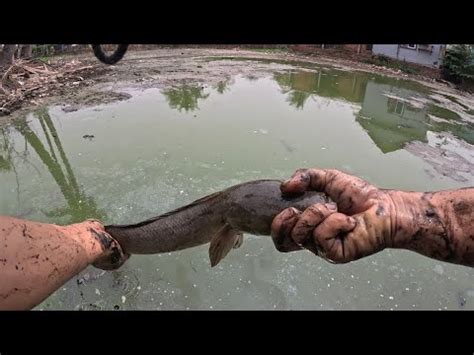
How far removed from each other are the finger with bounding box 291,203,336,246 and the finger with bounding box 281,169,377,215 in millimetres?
115

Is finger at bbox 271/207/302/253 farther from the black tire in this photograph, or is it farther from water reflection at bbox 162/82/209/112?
water reflection at bbox 162/82/209/112

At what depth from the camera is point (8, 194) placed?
4992mm

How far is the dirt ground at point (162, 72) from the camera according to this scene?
8.62m

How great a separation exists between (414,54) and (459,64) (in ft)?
7.45

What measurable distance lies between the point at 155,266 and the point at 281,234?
258 cm

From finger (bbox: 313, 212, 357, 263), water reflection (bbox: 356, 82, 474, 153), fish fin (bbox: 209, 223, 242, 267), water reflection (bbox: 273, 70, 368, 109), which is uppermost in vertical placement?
finger (bbox: 313, 212, 357, 263)

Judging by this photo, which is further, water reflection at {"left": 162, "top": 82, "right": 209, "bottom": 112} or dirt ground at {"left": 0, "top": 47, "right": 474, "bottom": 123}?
dirt ground at {"left": 0, "top": 47, "right": 474, "bottom": 123}

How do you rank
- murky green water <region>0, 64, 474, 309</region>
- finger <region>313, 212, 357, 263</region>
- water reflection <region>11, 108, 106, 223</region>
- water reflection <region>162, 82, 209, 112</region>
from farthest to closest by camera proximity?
water reflection <region>162, 82, 209, 112</region> < water reflection <region>11, 108, 106, 223</region> < murky green water <region>0, 64, 474, 309</region> < finger <region>313, 212, 357, 263</region>

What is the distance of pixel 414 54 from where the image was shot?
50.2ft

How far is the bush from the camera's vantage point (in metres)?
12.9

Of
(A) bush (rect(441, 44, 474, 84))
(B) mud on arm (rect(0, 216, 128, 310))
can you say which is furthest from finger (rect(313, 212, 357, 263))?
(A) bush (rect(441, 44, 474, 84))
